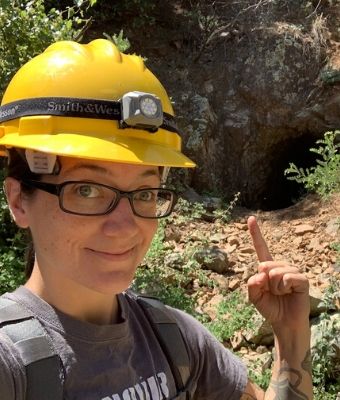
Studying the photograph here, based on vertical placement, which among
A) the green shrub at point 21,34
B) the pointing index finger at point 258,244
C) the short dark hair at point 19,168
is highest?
the green shrub at point 21,34

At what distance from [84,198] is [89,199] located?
0.01 metres

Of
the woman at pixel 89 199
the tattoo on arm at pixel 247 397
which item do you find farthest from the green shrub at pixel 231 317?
the woman at pixel 89 199

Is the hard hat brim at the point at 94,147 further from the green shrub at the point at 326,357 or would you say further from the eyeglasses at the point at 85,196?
the green shrub at the point at 326,357

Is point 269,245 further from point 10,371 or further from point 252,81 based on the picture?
point 10,371

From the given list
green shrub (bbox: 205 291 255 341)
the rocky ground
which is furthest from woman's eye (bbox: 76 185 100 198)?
green shrub (bbox: 205 291 255 341)

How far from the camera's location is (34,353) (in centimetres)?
110

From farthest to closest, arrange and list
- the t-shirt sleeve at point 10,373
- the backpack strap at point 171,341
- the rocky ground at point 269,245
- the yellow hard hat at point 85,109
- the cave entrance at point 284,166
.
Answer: the cave entrance at point 284,166 → the rocky ground at point 269,245 → the backpack strap at point 171,341 → the yellow hard hat at point 85,109 → the t-shirt sleeve at point 10,373

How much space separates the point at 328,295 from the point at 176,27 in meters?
4.89

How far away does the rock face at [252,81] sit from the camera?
22.2 ft

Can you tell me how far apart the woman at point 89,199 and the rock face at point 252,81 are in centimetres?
512

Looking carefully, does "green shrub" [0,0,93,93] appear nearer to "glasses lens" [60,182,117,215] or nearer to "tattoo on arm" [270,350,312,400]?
"glasses lens" [60,182,117,215]

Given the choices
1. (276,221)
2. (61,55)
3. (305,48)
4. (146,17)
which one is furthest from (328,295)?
(146,17)

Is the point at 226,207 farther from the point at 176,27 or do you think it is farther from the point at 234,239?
the point at 176,27

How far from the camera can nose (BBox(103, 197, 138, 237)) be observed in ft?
4.04
